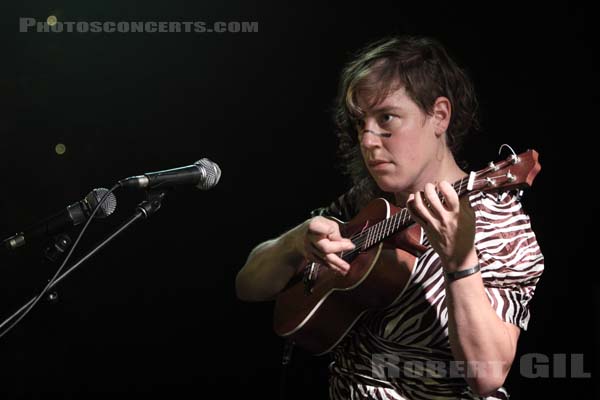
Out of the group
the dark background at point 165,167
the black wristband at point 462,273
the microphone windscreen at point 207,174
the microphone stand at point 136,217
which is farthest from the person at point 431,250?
the dark background at point 165,167

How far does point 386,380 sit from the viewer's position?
1.79 metres

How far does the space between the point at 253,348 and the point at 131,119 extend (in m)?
1.20

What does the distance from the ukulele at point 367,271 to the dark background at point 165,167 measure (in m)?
1.10

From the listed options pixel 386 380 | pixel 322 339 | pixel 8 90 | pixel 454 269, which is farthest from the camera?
pixel 8 90

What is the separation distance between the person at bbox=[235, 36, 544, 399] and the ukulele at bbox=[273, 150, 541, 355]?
0.11ft

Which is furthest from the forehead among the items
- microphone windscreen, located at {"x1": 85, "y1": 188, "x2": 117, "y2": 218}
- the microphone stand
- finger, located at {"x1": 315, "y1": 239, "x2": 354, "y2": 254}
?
microphone windscreen, located at {"x1": 85, "y1": 188, "x2": 117, "y2": 218}

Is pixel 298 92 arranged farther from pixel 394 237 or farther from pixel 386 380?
pixel 386 380

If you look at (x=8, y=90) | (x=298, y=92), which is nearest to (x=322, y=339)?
(x=298, y=92)

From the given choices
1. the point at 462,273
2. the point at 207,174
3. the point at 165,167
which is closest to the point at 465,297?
the point at 462,273

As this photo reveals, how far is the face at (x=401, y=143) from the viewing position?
1.91m

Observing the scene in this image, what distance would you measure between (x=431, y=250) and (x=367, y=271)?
0.17m

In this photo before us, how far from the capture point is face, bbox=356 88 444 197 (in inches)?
75.2

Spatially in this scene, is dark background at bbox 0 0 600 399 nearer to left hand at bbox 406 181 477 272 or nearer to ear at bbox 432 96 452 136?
ear at bbox 432 96 452 136

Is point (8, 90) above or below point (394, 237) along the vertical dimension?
above
